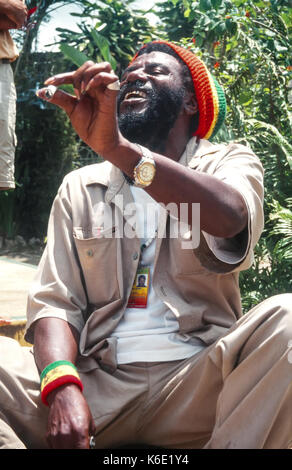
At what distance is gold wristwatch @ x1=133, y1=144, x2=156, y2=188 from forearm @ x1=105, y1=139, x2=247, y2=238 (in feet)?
0.05

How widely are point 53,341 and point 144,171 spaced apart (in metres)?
0.68

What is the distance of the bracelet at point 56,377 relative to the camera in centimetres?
192

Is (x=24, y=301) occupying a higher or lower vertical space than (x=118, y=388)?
lower

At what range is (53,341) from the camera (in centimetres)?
211

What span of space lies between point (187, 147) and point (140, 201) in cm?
35

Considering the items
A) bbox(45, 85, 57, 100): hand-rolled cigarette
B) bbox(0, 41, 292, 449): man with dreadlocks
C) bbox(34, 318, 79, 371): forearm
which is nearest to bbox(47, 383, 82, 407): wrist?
bbox(0, 41, 292, 449): man with dreadlocks

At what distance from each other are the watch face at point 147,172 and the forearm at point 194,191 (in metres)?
0.02

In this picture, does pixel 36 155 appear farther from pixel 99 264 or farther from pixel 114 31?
pixel 99 264

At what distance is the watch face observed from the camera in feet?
5.99

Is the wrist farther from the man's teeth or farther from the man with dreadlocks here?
the man's teeth

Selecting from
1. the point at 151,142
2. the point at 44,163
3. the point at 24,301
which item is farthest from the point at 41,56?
the point at 151,142

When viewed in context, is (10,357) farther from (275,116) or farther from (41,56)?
(41,56)

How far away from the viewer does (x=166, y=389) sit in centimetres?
209

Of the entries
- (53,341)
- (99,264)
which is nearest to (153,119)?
(99,264)
